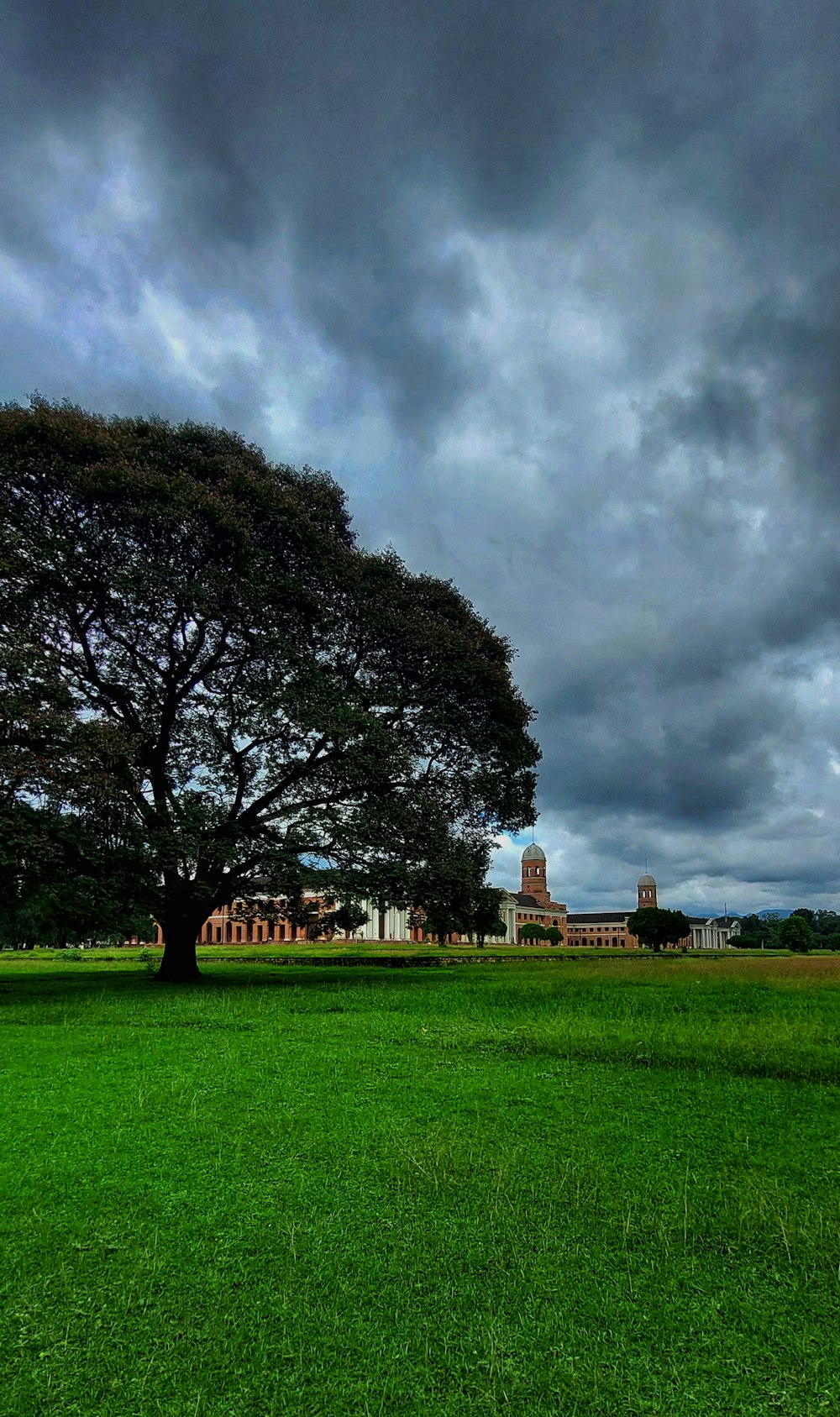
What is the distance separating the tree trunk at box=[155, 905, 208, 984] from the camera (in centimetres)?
2438

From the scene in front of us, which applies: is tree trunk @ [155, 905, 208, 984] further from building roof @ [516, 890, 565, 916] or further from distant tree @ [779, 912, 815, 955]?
building roof @ [516, 890, 565, 916]

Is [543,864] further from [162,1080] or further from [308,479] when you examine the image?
[162,1080]

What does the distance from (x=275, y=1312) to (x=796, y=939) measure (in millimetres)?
95330

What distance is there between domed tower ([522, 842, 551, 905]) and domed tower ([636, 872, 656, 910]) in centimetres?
2294

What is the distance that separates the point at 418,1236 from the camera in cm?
447

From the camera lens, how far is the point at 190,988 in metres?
21.2

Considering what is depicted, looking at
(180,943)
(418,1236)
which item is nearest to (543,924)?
(180,943)

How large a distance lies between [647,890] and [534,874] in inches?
1087

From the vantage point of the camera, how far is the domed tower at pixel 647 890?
575ft

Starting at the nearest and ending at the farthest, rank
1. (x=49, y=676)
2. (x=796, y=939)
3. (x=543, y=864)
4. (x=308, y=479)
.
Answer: (x=49, y=676) < (x=308, y=479) < (x=796, y=939) < (x=543, y=864)

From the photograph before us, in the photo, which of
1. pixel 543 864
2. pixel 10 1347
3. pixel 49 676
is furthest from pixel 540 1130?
pixel 543 864

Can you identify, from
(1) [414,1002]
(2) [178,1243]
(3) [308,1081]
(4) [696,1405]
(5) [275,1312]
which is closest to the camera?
→ (4) [696,1405]

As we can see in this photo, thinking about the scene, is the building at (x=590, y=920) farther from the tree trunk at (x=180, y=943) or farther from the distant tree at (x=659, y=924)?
the tree trunk at (x=180, y=943)

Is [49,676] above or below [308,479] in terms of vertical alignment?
below
